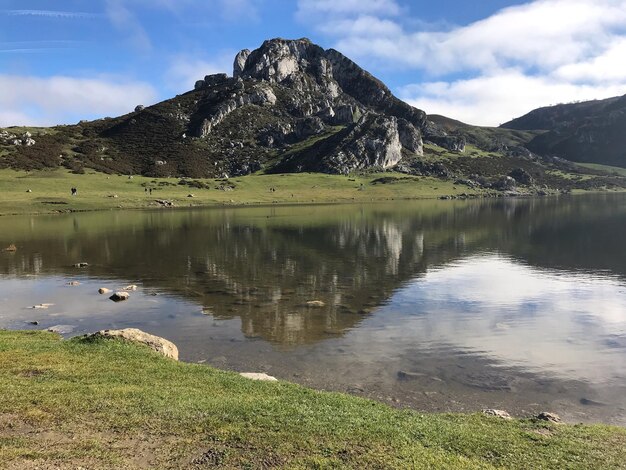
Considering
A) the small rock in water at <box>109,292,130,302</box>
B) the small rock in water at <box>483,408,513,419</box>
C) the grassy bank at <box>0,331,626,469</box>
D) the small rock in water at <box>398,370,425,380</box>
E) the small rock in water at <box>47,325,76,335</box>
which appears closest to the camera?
the grassy bank at <box>0,331,626,469</box>

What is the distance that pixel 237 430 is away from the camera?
14703mm

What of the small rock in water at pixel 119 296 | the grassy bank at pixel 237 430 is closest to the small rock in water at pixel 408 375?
the grassy bank at pixel 237 430

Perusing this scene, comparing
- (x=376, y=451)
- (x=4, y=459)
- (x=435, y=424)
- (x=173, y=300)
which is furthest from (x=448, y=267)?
(x=4, y=459)

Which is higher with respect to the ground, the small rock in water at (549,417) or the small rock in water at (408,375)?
the small rock in water at (549,417)

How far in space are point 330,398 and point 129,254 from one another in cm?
5606

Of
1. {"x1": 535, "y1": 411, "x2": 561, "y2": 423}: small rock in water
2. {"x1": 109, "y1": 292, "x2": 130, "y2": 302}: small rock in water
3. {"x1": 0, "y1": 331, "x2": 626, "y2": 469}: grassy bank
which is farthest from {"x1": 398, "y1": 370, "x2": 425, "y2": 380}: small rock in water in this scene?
{"x1": 109, "y1": 292, "x2": 130, "y2": 302}: small rock in water

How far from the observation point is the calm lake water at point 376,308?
945 inches

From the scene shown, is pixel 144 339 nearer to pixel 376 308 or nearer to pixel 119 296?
pixel 119 296

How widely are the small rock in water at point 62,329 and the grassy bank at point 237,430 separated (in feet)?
39.9

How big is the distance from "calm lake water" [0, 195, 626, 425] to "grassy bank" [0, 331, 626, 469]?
4.73 metres

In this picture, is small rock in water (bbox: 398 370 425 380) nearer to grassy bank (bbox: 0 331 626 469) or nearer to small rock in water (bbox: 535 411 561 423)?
grassy bank (bbox: 0 331 626 469)

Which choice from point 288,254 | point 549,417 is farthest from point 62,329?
point 288,254

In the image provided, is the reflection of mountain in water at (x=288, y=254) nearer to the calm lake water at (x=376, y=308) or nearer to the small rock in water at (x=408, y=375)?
the calm lake water at (x=376, y=308)

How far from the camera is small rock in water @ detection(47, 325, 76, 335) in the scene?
1257 inches
